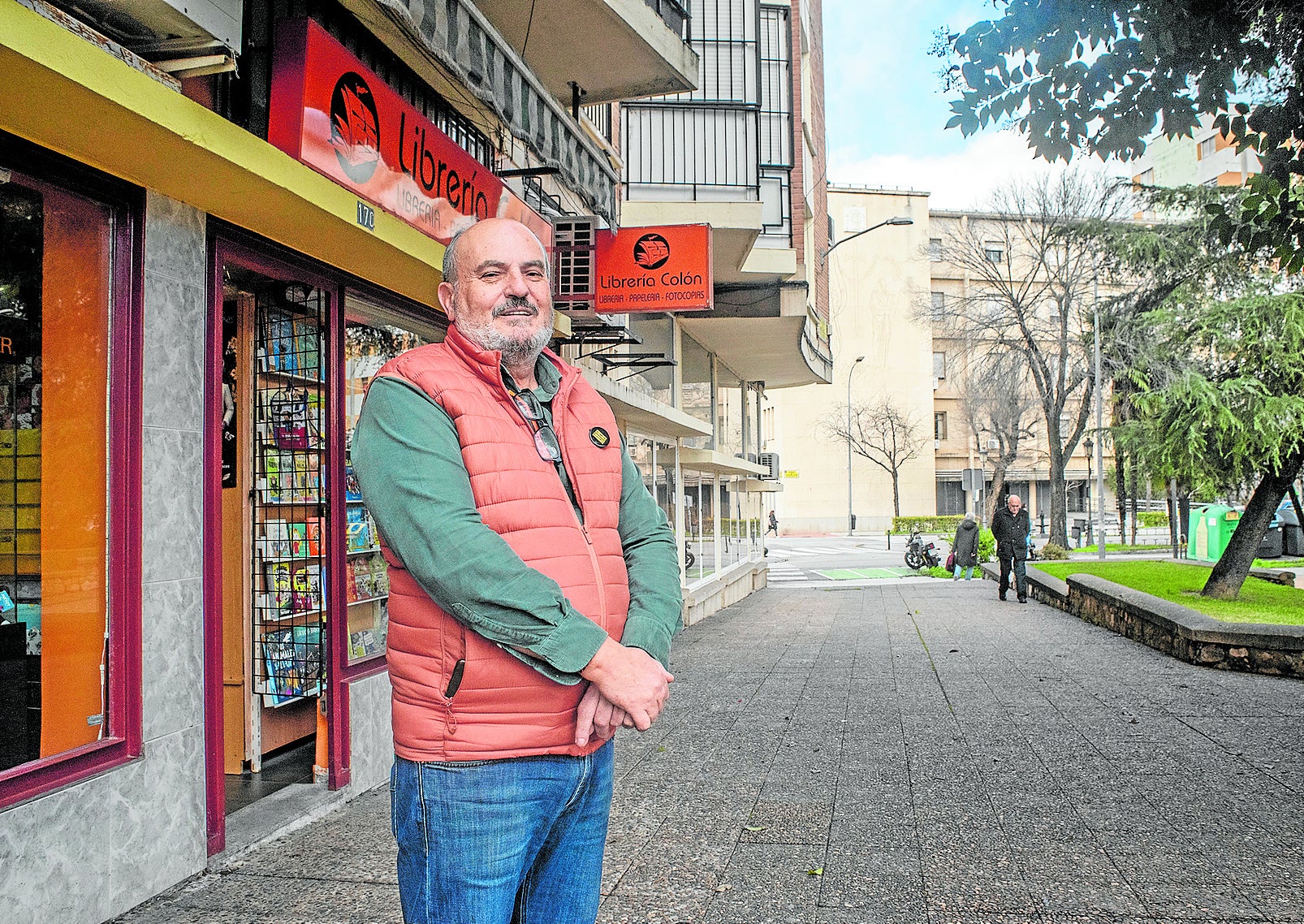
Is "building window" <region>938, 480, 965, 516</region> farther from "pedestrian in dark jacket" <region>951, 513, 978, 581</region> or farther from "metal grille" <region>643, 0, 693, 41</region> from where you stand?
"metal grille" <region>643, 0, 693, 41</region>

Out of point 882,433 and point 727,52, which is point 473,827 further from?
point 882,433

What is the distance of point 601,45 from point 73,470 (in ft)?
20.0

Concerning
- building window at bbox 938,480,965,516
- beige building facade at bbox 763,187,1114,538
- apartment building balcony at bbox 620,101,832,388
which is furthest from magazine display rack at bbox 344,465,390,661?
building window at bbox 938,480,965,516

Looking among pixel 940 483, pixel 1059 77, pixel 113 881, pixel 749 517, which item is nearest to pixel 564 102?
pixel 1059 77

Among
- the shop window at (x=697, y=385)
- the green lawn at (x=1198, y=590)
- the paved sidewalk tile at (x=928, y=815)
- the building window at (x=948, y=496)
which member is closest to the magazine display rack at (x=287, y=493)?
the paved sidewalk tile at (x=928, y=815)

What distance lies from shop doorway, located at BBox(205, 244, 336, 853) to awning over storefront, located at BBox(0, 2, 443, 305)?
2.04 ft

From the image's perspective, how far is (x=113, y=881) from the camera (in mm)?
3527

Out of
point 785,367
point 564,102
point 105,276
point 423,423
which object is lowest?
point 423,423

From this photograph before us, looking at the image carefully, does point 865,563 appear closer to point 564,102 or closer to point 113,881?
point 564,102

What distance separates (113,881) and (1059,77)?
6971mm

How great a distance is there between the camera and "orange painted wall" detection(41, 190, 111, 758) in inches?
139

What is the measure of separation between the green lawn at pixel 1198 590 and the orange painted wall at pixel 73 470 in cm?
968

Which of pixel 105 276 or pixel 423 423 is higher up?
pixel 105 276

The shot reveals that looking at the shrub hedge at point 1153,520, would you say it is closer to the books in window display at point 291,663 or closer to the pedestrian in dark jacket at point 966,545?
the pedestrian in dark jacket at point 966,545
